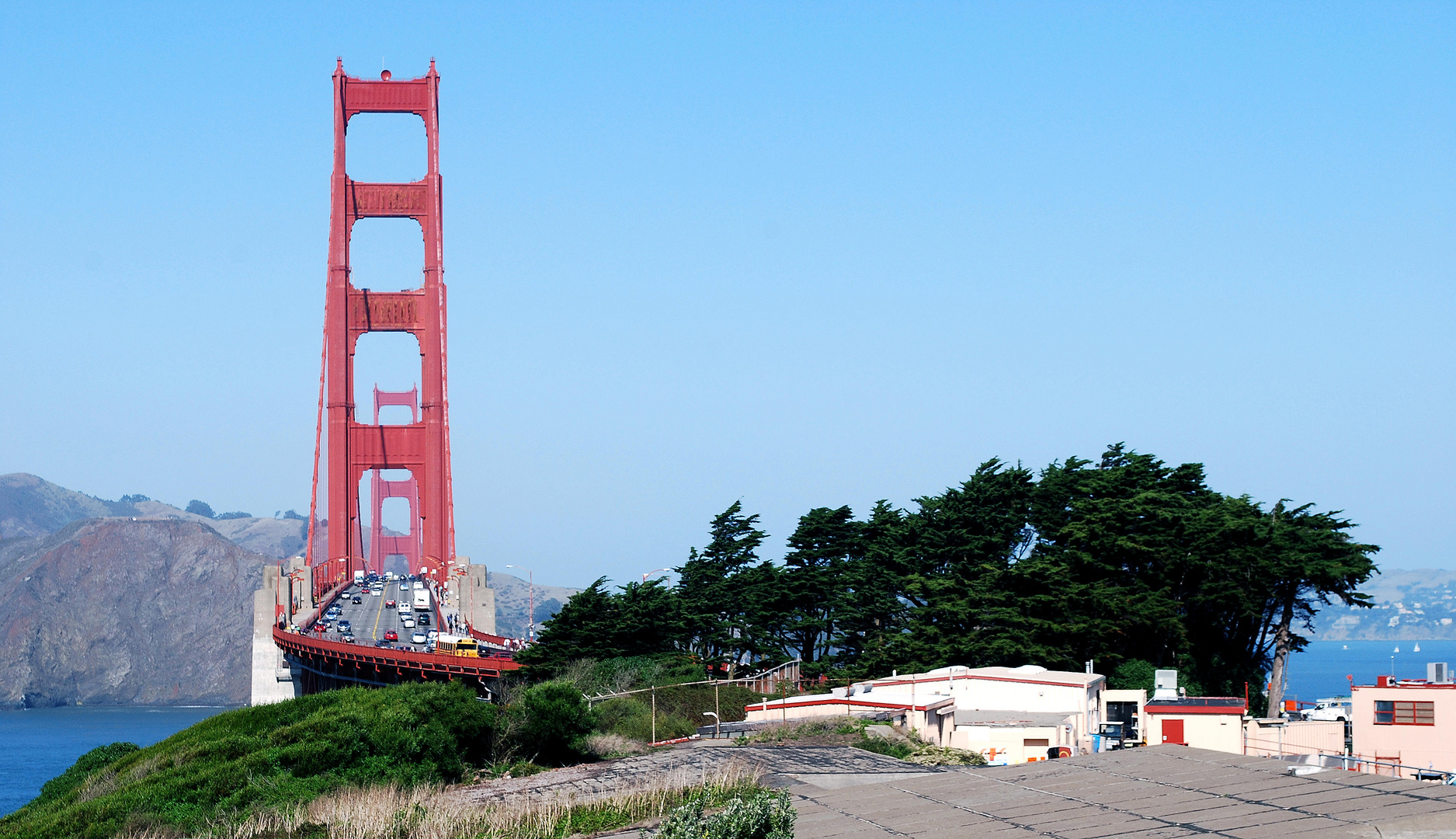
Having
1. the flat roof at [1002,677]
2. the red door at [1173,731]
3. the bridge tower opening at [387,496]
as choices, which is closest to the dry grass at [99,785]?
the flat roof at [1002,677]

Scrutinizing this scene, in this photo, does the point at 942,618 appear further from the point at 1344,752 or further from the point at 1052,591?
the point at 1344,752

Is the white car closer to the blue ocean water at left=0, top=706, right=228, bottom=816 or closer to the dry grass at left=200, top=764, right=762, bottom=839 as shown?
the dry grass at left=200, top=764, right=762, bottom=839

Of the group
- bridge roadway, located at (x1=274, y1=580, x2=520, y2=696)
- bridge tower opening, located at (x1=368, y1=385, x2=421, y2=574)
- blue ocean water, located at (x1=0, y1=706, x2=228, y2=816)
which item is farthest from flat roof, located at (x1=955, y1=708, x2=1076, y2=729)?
bridge tower opening, located at (x1=368, y1=385, x2=421, y2=574)

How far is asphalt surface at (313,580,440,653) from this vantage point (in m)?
71.0

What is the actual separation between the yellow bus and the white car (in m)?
33.6

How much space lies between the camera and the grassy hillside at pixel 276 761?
855 inches

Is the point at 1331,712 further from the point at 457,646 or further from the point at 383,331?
the point at 383,331

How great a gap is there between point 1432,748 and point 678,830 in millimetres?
22540

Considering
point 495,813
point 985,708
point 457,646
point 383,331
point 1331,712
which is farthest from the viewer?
point 383,331

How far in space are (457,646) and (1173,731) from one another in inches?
1692

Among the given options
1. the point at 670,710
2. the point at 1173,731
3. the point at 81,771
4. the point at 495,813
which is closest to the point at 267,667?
the point at 81,771

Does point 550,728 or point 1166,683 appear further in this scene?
point 1166,683

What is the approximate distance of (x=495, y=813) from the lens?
18875 millimetres

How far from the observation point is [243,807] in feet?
70.3
